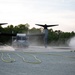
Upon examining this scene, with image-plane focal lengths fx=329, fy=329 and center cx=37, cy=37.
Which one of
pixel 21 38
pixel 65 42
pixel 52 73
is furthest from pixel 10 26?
pixel 52 73

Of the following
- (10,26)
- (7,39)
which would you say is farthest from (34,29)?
(7,39)

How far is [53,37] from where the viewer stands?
4906 inches

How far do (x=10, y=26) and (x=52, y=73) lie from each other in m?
128

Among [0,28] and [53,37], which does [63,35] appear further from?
[0,28]

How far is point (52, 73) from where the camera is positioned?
18453mm

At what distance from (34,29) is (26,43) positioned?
83.1 m

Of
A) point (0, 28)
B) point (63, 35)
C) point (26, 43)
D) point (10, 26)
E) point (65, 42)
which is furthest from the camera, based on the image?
point (10, 26)

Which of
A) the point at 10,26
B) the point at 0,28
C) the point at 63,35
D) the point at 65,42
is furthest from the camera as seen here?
the point at 10,26

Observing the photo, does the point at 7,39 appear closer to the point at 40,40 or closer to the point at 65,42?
the point at 40,40

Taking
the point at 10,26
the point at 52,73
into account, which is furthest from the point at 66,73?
the point at 10,26

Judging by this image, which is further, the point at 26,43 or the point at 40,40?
the point at 40,40

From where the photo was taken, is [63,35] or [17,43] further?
[63,35]

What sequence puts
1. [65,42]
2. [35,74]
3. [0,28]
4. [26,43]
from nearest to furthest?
[35,74] → [26,43] → [65,42] → [0,28]

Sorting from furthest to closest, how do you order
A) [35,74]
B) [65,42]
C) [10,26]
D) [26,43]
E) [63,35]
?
[10,26] < [63,35] < [65,42] < [26,43] < [35,74]
